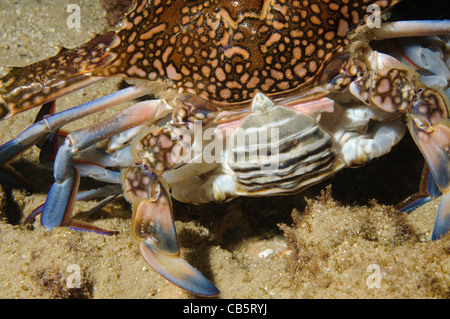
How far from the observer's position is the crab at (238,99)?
2010 millimetres

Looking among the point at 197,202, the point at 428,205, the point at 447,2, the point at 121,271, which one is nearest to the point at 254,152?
the point at 197,202

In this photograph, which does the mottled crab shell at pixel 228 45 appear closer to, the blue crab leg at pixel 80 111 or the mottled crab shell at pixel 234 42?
the mottled crab shell at pixel 234 42

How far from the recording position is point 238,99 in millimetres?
2127

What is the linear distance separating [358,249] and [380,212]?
511 mm

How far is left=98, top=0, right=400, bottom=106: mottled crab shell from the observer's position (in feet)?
6.47

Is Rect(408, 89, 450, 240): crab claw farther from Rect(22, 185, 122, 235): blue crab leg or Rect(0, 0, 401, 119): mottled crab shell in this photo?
Rect(22, 185, 122, 235): blue crab leg

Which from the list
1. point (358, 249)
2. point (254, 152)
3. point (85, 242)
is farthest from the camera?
point (85, 242)

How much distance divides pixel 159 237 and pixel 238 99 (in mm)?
921

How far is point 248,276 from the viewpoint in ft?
8.07

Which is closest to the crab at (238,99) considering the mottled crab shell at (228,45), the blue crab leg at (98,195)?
the mottled crab shell at (228,45)

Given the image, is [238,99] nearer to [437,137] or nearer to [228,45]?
[228,45]

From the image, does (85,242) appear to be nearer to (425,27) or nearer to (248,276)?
(248,276)

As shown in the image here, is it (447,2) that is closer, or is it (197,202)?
(197,202)

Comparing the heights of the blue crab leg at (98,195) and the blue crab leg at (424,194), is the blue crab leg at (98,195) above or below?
above
